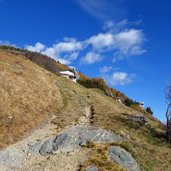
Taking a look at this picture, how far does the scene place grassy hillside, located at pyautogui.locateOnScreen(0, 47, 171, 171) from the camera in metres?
42.8

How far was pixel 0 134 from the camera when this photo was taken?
44125 millimetres

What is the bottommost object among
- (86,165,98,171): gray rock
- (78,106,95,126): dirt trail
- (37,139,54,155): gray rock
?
(86,165,98,171): gray rock

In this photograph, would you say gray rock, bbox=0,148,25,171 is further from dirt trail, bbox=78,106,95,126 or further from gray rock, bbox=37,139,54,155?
dirt trail, bbox=78,106,95,126

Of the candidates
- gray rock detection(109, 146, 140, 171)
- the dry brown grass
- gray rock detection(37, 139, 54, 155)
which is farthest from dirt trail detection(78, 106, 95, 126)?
gray rock detection(109, 146, 140, 171)

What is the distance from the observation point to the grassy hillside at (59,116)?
42803 millimetres

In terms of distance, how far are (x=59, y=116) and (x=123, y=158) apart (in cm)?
1755

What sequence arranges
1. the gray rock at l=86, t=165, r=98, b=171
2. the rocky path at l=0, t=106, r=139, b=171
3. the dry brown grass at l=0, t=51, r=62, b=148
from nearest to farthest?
the gray rock at l=86, t=165, r=98, b=171 → the rocky path at l=0, t=106, r=139, b=171 → the dry brown grass at l=0, t=51, r=62, b=148

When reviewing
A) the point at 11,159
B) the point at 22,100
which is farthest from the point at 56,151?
the point at 22,100

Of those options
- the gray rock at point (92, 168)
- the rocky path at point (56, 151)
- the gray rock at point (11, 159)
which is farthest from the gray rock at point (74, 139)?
the gray rock at point (92, 168)

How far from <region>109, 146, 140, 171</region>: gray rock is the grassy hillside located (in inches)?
34.1

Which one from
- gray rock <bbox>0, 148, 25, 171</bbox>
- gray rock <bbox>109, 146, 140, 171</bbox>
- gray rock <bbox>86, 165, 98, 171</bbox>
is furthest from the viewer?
gray rock <bbox>109, 146, 140, 171</bbox>

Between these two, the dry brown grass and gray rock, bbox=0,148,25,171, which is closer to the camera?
gray rock, bbox=0,148,25,171

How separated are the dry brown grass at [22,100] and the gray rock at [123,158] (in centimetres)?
1155

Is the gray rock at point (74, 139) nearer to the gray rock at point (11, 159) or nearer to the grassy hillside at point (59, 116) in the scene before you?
the grassy hillside at point (59, 116)
